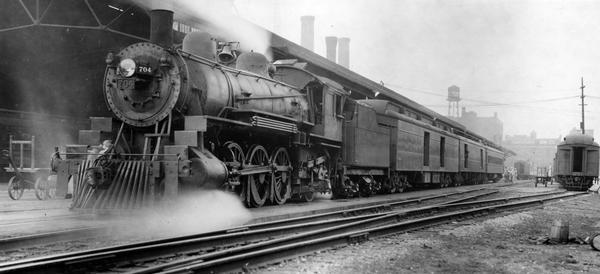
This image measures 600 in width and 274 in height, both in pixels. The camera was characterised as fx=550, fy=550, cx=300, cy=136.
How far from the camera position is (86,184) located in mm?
8477

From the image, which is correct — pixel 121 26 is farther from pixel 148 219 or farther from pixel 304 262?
pixel 304 262

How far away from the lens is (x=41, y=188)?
12.9 m

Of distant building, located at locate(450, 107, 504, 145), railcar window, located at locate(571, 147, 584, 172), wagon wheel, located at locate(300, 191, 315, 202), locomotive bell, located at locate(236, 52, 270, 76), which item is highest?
distant building, located at locate(450, 107, 504, 145)

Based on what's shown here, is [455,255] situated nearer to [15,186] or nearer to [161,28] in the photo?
[161,28]

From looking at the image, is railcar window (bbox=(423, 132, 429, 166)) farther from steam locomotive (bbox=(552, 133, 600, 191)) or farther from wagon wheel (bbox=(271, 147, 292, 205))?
wagon wheel (bbox=(271, 147, 292, 205))

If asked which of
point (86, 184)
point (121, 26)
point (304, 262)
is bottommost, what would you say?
point (304, 262)

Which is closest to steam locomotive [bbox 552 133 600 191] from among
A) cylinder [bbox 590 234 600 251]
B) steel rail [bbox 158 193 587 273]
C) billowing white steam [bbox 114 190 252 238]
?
steel rail [bbox 158 193 587 273]

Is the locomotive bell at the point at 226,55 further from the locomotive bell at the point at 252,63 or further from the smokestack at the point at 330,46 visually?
the smokestack at the point at 330,46

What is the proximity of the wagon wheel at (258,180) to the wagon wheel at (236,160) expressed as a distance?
0.13 meters

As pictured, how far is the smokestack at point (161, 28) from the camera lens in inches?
355

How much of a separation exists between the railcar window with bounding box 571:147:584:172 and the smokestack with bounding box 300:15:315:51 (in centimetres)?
1630

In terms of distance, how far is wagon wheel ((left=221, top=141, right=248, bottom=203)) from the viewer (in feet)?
32.0

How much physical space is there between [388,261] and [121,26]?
14747 mm

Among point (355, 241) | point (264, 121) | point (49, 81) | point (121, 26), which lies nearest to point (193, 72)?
point (264, 121)
